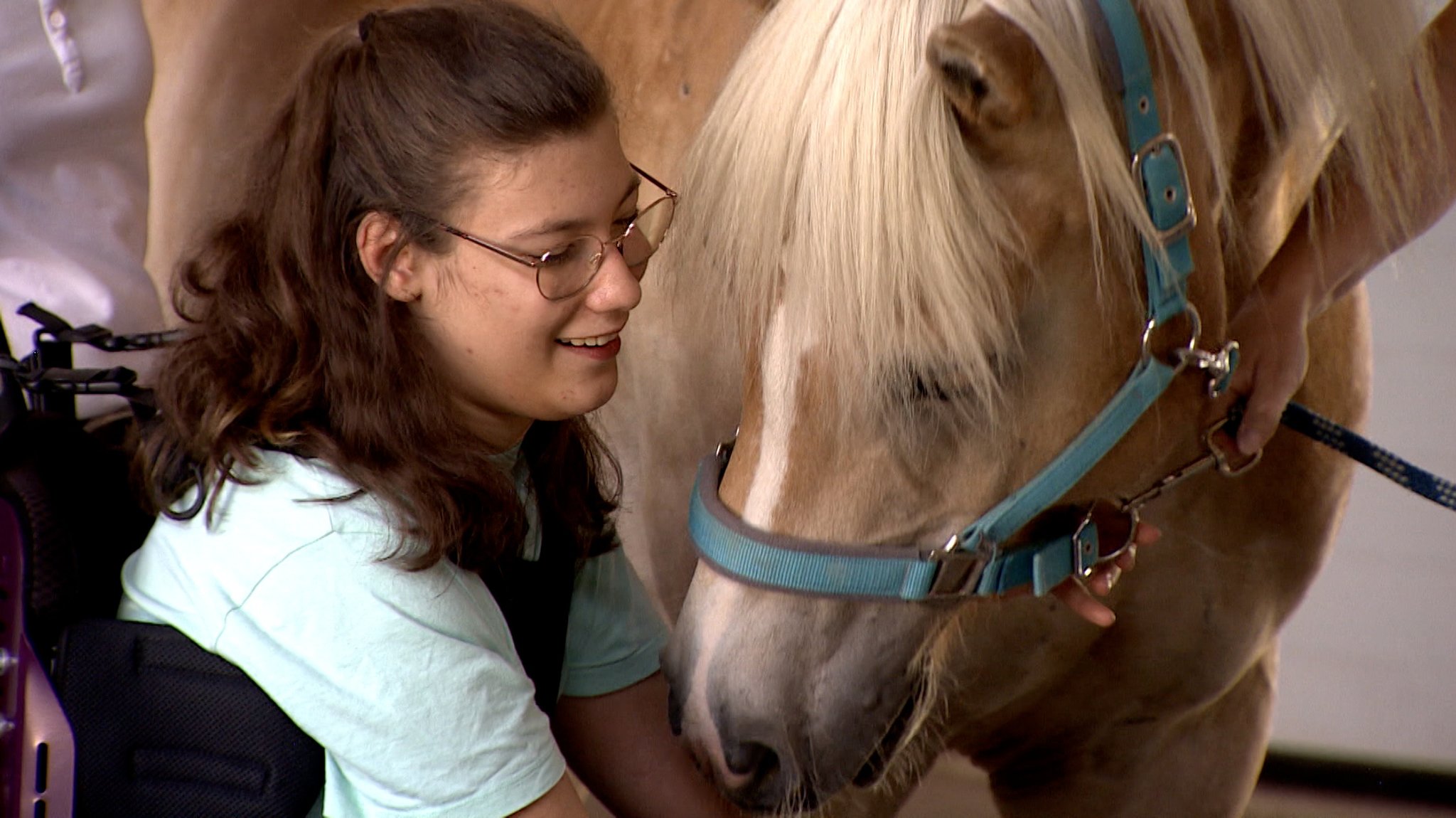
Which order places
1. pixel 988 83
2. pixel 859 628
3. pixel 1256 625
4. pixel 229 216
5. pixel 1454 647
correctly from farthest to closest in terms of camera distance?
1. pixel 1454 647
2. pixel 1256 625
3. pixel 229 216
4. pixel 859 628
5. pixel 988 83

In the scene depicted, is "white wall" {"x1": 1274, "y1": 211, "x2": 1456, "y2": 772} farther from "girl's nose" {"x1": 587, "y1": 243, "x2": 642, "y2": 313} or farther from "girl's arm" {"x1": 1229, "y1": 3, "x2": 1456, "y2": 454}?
"girl's nose" {"x1": 587, "y1": 243, "x2": 642, "y2": 313}

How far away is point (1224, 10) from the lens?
0.81 metres

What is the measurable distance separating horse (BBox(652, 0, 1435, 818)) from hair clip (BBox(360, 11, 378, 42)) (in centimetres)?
23

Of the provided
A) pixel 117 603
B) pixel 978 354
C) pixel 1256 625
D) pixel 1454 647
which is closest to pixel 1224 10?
pixel 978 354

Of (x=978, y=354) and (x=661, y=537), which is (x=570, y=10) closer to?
(x=661, y=537)

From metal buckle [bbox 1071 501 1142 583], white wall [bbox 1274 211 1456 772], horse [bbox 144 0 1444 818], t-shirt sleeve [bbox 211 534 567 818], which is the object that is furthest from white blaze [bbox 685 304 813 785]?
white wall [bbox 1274 211 1456 772]

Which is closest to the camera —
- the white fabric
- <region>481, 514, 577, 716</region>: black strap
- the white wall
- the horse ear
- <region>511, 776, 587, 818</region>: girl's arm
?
the horse ear

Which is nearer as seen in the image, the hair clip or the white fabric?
the hair clip

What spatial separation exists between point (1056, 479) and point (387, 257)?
435 millimetres

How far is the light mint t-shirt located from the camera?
2.49 feet

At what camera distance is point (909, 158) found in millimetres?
712

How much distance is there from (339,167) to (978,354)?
1.39 feet

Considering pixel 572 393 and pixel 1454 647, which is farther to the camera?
pixel 1454 647

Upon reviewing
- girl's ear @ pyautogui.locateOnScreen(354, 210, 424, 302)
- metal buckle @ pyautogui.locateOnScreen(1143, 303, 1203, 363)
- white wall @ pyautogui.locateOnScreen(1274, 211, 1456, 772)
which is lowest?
white wall @ pyautogui.locateOnScreen(1274, 211, 1456, 772)
